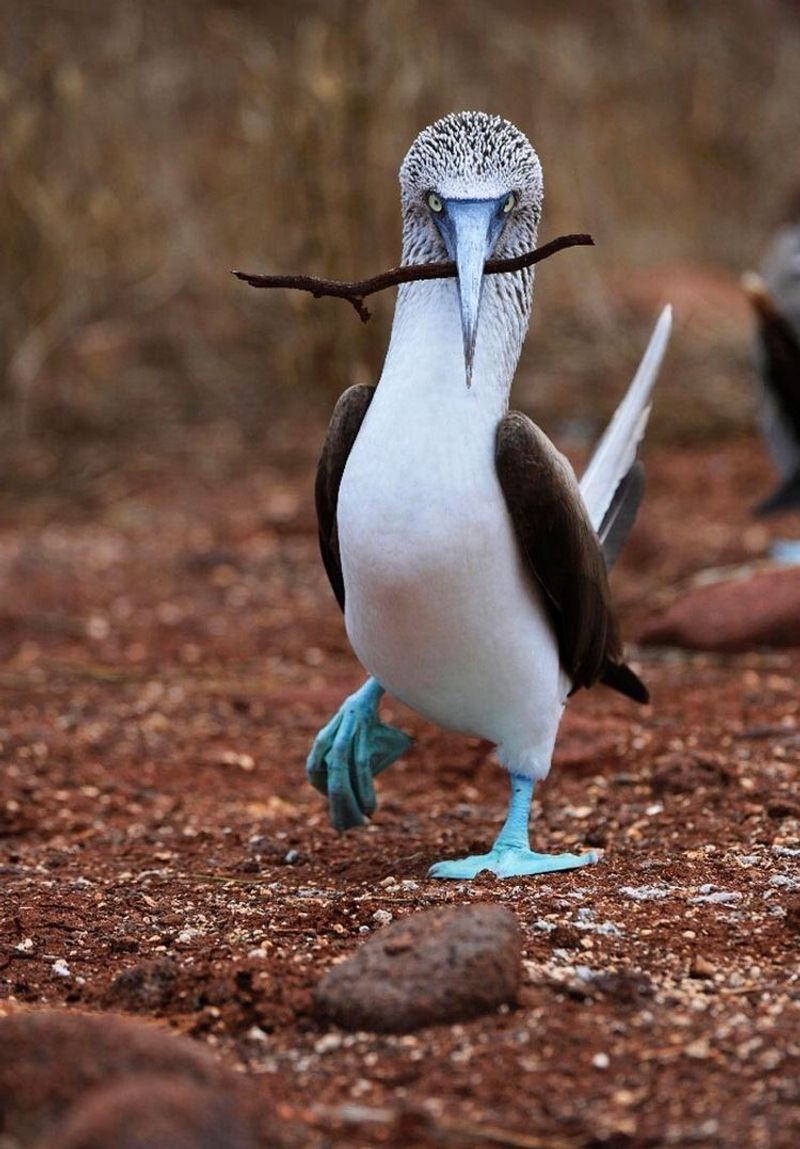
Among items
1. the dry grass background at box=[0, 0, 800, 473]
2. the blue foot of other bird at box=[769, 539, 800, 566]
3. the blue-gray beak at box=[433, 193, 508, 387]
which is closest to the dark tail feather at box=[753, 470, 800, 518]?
the blue foot of other bird at box=[769, 539, 800, 566]

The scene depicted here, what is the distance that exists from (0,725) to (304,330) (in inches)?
149

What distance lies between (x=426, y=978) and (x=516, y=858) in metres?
0.98

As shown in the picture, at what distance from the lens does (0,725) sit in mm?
5230

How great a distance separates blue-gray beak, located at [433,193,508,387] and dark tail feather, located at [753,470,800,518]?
478 cm

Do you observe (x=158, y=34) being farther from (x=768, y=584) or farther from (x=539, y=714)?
(x=539, y=714)

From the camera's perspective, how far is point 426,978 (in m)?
2.65

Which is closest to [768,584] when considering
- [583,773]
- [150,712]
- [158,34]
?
[583,773]

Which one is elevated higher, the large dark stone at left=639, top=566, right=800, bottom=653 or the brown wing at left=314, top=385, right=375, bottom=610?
the brown wing at left=314, top=385, right=375, bottom=610

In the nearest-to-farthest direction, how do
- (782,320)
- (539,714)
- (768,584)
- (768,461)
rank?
(539,714) → (768,584) → (782,320) → (768,461)

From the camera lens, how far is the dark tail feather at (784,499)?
26.2 feet

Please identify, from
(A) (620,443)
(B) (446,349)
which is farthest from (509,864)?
(A) (620,443)

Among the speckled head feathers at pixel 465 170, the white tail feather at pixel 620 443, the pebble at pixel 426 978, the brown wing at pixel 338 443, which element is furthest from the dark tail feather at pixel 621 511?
the pebble at pixel 426 978

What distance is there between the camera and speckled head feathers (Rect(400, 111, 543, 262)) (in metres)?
3.41

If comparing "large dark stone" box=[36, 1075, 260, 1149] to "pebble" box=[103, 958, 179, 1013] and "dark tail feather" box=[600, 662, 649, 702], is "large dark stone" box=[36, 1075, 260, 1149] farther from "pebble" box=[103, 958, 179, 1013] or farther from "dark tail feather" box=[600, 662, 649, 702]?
"dark tail feather" box=[600, 662, 649, 702]
